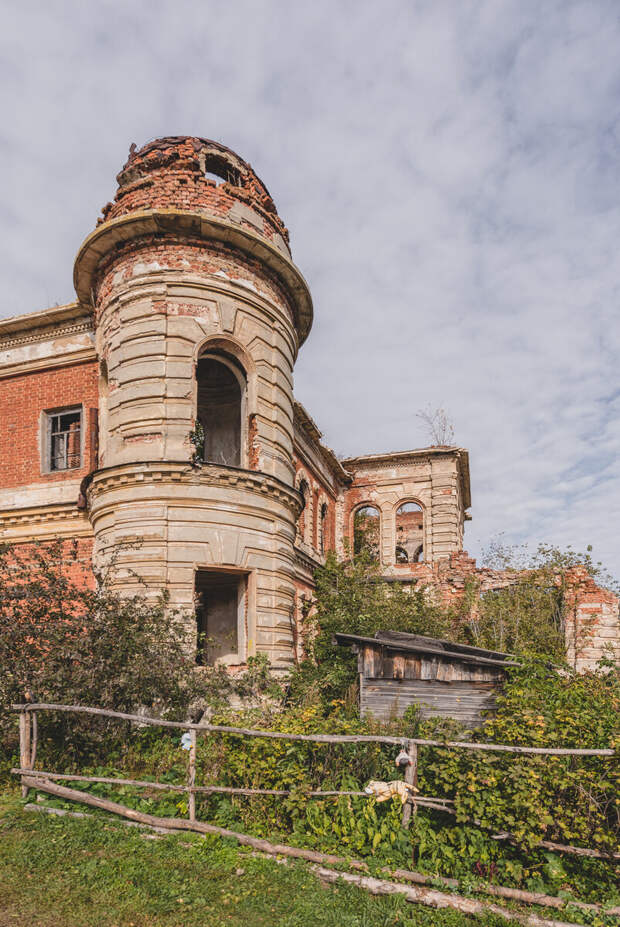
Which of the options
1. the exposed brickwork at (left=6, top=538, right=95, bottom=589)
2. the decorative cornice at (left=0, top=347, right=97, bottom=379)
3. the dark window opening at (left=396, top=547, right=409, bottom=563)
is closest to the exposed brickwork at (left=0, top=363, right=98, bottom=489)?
the decorative cornice at (left=0, top=347, right=97, bottom=379)

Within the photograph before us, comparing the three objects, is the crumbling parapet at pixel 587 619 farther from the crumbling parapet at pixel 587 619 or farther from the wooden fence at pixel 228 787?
the wooden fence at pixel 228 787

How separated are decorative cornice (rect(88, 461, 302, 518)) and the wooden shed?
4233mm

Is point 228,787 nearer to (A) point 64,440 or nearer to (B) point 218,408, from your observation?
(A) point 64,440

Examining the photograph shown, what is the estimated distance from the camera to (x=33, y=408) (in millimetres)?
14414

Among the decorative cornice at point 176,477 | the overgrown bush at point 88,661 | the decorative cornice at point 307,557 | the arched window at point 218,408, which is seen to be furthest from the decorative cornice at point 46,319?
the decorative cornice at point 307,557

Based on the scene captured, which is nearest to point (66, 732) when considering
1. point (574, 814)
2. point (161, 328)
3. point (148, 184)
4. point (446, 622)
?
point (574, 814)

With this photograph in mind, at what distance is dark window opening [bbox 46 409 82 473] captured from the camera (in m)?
14.0

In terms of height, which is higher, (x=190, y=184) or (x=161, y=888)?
(x=190, y=184)

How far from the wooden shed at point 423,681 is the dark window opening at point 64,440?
8532 mm

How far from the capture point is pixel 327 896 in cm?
527

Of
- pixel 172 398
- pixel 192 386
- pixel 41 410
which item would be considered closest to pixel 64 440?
pixel 41 410

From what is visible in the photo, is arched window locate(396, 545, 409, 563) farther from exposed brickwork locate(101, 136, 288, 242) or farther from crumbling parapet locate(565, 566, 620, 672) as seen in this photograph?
exposed brickwork locate(101, 136, 288, 242)

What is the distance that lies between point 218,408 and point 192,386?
512 cm

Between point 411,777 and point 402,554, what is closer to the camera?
point 411,777
